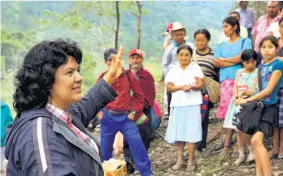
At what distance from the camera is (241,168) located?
5203 millimetres

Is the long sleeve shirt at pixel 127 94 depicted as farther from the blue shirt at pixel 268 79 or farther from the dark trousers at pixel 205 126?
the blue shirt at pixel 268 79

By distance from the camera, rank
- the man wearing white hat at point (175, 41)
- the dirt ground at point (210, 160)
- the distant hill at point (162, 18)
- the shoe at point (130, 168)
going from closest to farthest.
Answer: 1. the dirt ground at point (210, 160)
2. the shoe at point (130, 168)
3. the man wearing white hat at point (175, 41)
4. the distant hill at point (162, 18)

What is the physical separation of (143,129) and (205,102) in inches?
38.9

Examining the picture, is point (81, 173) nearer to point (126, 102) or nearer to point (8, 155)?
point (8, 155)

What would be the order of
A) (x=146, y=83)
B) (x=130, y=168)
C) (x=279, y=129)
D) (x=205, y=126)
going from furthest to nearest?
(x=205, y=126) < (x=130, y=168) < (x=146, y=83) < (x=279, y=129)

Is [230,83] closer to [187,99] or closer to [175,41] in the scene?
[187,99]

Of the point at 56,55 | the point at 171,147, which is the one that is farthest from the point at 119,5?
the point at 56,55

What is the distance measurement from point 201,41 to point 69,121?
405cm

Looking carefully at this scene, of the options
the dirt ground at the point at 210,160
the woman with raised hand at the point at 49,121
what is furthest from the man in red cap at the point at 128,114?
the woman with raised hand at the point at 49,121

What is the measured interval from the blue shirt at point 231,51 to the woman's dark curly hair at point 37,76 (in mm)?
3855

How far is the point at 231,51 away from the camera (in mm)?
5504

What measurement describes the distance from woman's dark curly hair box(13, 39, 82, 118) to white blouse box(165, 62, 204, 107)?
356cm

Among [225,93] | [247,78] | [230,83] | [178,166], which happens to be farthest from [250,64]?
[178,166]

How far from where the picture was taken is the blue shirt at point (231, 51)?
17.9 feet
